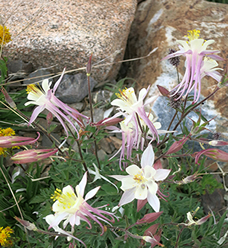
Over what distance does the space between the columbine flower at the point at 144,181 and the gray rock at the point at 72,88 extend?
1.66m

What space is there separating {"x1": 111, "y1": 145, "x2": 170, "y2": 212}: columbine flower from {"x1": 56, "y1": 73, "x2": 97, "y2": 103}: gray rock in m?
1.66

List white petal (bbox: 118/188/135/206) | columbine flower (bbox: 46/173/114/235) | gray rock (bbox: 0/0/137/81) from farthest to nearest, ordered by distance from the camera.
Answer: gray rock (bbox: 0/0/137/81) → white petal (bbox: 118/188/135/206) → columbine flower (bbox: 46/173/114/235)

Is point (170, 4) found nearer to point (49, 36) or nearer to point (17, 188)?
point (49, 36)

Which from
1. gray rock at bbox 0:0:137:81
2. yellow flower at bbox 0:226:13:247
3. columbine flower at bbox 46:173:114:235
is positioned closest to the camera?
columbine flower at bbox 46:173:114:235

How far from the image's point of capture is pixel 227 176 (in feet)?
8.30

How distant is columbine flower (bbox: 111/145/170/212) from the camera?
1.21m

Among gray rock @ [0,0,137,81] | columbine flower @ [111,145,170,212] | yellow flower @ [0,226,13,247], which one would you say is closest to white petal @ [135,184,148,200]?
columbine flower @ [111,145,170,212]

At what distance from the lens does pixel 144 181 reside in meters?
1.25

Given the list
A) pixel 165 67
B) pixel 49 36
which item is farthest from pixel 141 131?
pixel 49 36

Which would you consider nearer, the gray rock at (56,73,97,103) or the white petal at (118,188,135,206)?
the white petal at (118,188,135,206)

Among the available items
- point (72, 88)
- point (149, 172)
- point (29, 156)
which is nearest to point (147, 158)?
point (149, 172)

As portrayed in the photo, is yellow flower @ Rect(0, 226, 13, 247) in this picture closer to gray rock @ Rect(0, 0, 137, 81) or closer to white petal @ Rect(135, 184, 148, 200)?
white petal @ Rect(135, 184, 148, 200)

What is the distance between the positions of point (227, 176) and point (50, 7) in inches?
102

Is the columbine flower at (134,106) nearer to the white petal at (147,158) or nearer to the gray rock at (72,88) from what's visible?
the white petal at (147,158)
